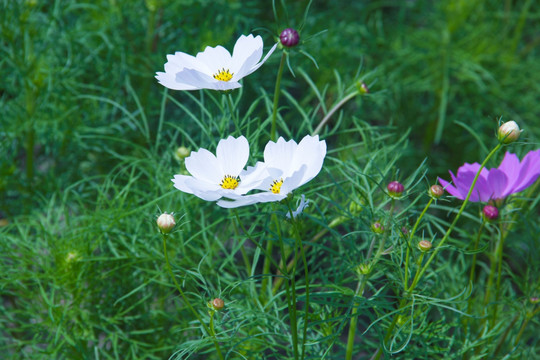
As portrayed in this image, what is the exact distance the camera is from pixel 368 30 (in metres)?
1.88

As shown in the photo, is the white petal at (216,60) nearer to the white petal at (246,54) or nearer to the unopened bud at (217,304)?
the white petal at (246,54)

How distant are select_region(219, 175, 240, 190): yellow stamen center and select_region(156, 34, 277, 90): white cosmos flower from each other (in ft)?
0.36

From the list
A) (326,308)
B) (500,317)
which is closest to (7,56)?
(326,308)

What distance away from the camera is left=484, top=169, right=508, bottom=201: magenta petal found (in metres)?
0.85

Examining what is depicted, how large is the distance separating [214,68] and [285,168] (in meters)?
0.22

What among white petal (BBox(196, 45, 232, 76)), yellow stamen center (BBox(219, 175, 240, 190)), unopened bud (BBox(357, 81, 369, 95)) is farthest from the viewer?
unopened bud (BBox(357, 81, 369, 95))

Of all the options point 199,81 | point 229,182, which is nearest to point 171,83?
point 199,81

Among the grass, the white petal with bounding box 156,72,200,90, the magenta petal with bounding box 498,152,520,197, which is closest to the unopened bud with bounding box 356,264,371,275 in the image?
the grass

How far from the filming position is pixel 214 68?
0.84 m

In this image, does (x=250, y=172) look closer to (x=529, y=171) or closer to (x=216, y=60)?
(x=216, y=60)

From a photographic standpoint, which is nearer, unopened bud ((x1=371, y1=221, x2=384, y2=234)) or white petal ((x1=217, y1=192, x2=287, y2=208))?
white petal ((x1=217, y1=192, x2=287, y2=208))

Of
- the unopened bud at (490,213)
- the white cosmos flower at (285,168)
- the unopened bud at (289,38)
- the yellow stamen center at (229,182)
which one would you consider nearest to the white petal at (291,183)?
the white cosmos flower at (285,168)

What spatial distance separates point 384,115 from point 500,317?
843 millimetres

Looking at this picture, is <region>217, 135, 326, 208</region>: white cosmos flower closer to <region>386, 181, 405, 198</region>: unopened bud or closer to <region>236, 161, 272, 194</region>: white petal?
<region>236, 161, 272, 194</region>: white petal
